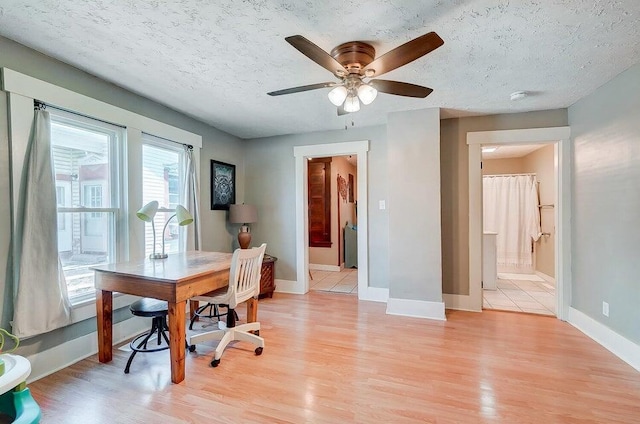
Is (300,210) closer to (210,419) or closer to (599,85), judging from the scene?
(210,419)

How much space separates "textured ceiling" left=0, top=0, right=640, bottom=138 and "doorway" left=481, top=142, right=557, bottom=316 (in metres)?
2.44

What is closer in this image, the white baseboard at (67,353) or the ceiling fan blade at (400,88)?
the ceiling fan blade at (400,88)

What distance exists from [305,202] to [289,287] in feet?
4.21

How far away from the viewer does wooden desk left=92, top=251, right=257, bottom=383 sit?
1.96m

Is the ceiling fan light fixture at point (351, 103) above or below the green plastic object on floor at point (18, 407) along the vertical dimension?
above

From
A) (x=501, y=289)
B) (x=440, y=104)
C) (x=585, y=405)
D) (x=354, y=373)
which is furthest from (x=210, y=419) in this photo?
(x=501, y=289)

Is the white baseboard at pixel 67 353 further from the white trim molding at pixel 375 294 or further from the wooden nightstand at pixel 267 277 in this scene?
the white trim molding at pixel 375 294

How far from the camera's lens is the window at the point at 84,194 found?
91.1 inches

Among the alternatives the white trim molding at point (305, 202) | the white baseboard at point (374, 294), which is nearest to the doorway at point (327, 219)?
the white trim molding at point (305, 202)

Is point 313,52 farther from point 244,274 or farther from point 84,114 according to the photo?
point 84,114

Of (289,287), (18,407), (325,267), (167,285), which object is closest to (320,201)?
(325,267)

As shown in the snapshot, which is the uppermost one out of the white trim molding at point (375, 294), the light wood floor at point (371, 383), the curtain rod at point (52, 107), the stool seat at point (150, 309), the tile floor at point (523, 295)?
the curtain rod at point (52, 107)

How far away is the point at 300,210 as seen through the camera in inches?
167

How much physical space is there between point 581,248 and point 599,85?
5.10ft
